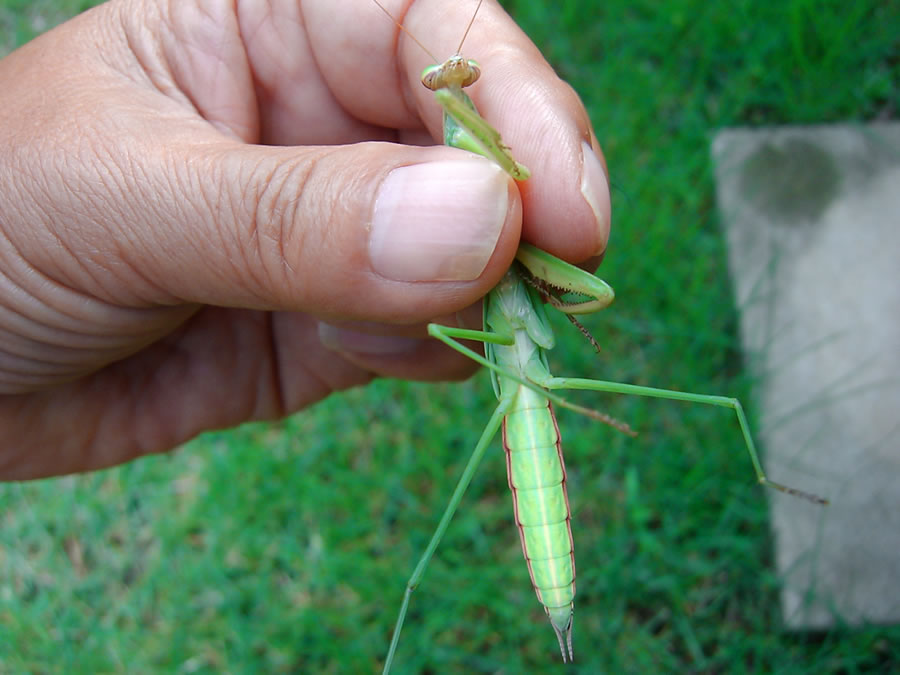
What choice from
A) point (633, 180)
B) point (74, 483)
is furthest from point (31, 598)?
point (633, 180)

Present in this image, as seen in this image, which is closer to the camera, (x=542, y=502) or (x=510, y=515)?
(x=542, y=502)

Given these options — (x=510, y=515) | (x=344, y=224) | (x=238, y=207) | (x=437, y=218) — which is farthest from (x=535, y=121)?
(x=510, y=515)

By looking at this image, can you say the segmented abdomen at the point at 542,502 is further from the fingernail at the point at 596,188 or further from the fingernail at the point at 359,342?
the fingernail at the point at 359,342

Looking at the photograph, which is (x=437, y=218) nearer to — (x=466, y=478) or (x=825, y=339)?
(x=466, y=478)

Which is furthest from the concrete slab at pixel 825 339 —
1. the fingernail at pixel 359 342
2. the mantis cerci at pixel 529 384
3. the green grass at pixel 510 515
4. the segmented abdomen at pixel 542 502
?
the fingernail at pixel 359 342

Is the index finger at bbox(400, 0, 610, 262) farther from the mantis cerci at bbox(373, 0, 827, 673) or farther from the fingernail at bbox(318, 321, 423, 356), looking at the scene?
the fingernail at bbox(318, 321, 423, 356)

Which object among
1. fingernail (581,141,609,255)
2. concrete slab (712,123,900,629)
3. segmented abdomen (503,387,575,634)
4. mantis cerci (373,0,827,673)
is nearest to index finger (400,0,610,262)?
fingernail (581,141,609,255)

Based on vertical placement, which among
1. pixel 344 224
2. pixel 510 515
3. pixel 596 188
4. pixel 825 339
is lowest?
pixel 510 515
